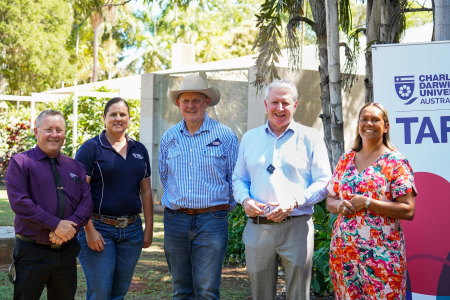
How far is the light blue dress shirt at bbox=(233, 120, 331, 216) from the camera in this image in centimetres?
348

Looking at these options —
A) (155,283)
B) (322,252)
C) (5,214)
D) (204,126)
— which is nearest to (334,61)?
(322,252)

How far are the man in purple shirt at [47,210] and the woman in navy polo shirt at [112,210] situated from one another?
0.13m

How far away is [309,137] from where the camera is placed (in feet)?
11.7

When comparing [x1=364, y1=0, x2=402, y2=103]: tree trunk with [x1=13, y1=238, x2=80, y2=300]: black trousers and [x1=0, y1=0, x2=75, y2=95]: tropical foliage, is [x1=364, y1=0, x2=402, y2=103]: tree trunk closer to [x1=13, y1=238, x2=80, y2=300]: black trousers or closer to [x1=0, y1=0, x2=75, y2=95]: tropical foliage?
[x1=13, y1=238, x2=80, y2=300]: black trousers

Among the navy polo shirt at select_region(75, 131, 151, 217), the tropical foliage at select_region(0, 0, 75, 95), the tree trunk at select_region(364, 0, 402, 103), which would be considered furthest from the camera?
the tropical foliage at select_region(0, 0, 75, 95)

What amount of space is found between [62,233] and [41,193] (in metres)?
0.33

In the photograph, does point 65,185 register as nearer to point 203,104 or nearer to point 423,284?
point 203,104

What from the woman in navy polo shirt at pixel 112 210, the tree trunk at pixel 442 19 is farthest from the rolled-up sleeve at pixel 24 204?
the tree trunk at pixel 442 19

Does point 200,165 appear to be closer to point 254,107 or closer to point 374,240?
point 374,240

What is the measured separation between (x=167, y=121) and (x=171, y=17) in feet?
96.8

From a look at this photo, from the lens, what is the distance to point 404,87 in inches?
162

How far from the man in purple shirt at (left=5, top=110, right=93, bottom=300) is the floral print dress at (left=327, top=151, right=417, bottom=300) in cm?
184

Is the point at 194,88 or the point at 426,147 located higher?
the point at 194,88

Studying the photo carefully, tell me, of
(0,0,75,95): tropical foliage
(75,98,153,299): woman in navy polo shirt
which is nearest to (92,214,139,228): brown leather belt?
(75,98,153,299): woman in navy polo shirt
